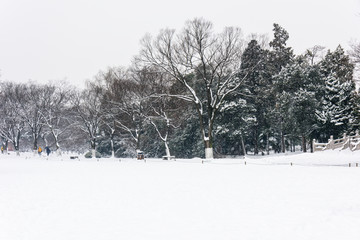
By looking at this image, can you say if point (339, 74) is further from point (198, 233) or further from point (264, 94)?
point (198, 233)

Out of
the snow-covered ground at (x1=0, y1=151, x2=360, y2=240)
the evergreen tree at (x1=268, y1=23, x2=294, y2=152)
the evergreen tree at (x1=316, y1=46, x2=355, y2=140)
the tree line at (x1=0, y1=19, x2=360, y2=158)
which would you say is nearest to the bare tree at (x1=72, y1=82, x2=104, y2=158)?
the tree line at (x1=0, y1=19, x2=360, y2=158)

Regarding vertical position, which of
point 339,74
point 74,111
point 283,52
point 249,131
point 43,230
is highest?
point 283,52

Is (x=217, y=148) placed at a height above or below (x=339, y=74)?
below

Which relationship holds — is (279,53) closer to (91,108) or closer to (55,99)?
(91,108)

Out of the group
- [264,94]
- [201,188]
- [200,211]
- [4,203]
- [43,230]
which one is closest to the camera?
[43,230]

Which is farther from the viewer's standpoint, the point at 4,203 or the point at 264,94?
the point at 264,94

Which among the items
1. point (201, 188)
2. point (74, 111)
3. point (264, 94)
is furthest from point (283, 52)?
point (201, 188)

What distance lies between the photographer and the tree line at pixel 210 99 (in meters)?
37.2

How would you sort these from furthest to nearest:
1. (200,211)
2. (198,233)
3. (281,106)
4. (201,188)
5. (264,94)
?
(264,94)
(281,106)
(201,188)
(200,211)
(198,233)

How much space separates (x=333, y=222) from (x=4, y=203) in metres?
10.6

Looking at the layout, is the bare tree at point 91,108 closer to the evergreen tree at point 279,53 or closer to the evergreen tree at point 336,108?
the evergreen tree at point 279,53

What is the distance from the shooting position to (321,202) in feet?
37.4

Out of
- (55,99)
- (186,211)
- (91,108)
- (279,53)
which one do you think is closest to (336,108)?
(279,53)

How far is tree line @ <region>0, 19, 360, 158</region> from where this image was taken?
37.2m
